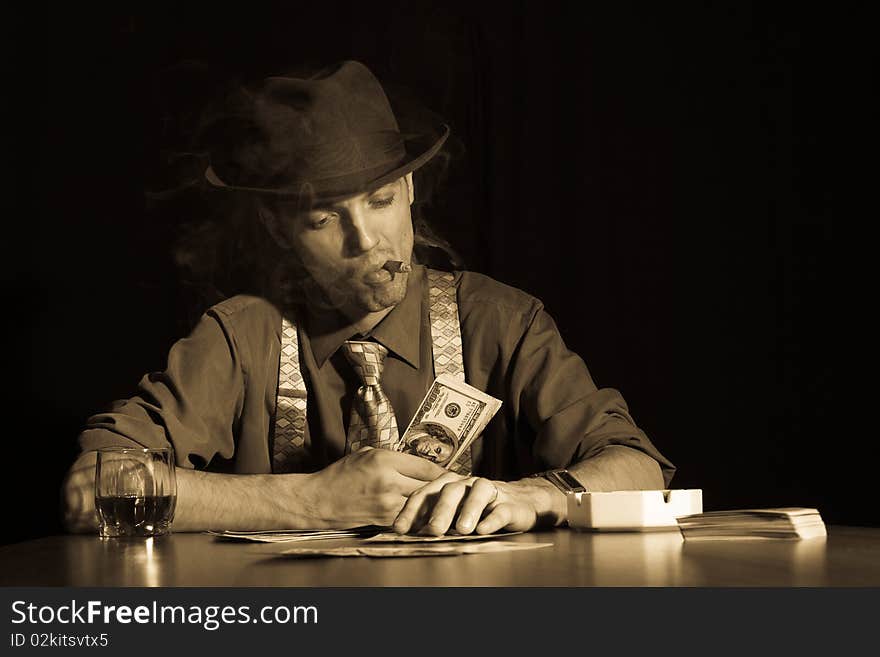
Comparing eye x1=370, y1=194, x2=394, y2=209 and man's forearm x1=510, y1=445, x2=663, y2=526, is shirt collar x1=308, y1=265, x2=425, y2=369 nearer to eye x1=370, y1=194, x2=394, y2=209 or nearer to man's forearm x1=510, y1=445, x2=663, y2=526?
eye x1=370, y1=194, x2=394, y2=209

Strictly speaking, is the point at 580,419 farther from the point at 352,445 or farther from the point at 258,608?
the point at 258,608

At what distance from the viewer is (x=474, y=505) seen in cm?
145

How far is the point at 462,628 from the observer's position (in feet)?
2.70

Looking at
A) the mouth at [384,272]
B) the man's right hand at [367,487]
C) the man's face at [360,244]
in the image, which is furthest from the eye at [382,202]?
the man's right hand at [367,487]

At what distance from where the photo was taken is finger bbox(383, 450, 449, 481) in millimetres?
1722

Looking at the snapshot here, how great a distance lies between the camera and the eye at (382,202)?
221cm

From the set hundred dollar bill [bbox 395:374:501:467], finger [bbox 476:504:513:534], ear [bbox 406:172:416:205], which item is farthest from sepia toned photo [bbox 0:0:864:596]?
finger [bbox 476:504:513:534]

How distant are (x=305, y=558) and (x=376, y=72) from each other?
6.72ft

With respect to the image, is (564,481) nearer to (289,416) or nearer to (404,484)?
(404,484)

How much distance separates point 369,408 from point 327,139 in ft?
1.82

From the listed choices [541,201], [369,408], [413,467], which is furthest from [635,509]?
[541,201]

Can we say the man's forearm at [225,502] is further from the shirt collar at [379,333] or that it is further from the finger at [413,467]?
the shirt collar at [379,333]

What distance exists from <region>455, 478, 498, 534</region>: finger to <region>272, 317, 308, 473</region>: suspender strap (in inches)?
32.9

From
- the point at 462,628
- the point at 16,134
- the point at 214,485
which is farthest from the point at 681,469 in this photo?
the point at 462,628
